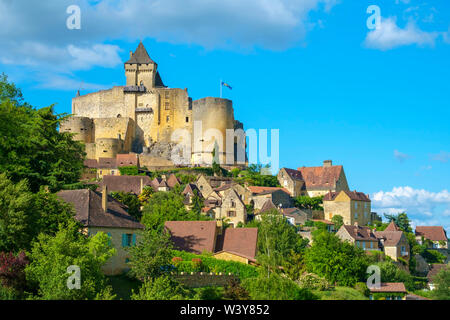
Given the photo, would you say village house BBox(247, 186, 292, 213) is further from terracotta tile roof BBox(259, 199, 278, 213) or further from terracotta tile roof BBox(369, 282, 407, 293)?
terracotta tile roof BBox(369, 282, 407, 293)

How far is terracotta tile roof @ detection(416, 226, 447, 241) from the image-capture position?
90.9m

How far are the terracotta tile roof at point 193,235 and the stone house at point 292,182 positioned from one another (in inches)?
1488

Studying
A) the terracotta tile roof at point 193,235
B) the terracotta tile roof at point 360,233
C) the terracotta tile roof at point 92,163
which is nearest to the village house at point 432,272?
the terracotta tile roof at point 360,233

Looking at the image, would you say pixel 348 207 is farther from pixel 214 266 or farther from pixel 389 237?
pixel 214 266

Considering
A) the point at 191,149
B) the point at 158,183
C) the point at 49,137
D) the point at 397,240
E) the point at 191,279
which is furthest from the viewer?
the point at 191,149

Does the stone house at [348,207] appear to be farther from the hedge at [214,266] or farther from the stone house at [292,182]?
the hedge at [214,266]

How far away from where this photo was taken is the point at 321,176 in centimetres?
8844

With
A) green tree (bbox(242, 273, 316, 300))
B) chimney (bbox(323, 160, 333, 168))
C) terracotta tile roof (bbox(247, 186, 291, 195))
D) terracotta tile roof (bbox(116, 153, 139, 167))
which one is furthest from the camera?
chimney (bbox(323, 160, 333, 168))

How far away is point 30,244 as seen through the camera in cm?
3253

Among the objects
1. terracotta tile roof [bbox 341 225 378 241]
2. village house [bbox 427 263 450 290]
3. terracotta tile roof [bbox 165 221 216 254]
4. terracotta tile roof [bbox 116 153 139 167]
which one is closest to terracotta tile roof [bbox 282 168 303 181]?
terracotta tile roof [bbox 341 225 378 241]

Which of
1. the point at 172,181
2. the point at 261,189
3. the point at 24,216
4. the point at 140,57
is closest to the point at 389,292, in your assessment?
the point at 24,216
